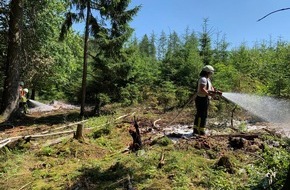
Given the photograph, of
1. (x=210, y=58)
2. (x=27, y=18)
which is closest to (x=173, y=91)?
(x=210, y=58)

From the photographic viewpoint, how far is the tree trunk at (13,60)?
610 inches

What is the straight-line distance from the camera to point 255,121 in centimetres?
1159

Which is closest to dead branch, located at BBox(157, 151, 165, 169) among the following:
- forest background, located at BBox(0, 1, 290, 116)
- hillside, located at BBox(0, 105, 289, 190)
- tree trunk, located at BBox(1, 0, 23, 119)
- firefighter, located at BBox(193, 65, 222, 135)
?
hillside, located at BBox(0, 105, 289, 190)

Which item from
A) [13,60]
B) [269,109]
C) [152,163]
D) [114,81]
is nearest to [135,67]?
[114,81]

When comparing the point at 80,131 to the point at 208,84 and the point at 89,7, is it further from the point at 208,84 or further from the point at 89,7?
the point at 89,7

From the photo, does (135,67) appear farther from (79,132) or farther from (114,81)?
(79,132)

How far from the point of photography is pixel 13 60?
15641 mm

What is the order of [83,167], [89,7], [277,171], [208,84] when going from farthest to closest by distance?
[89,7]
[208,84]
[83,167]
[277,171]

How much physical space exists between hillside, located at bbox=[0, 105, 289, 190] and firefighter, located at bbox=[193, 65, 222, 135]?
0.48 meters

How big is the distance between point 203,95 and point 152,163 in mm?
2897

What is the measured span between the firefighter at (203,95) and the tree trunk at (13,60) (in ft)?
34.5

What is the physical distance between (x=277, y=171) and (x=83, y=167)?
3.83 meters

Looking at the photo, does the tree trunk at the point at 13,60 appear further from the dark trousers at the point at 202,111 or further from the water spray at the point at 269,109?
the water spray at the point at 269,109

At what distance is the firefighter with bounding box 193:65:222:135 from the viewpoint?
829 cm
